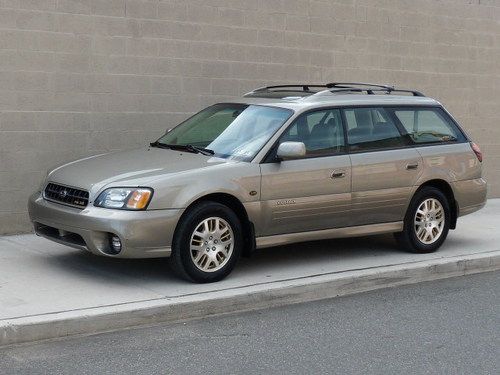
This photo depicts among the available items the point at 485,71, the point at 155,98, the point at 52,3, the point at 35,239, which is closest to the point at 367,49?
the point at 485,71

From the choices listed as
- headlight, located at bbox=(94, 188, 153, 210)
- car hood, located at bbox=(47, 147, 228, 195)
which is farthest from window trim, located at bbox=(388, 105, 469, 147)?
headlight, located at bbox=(94, 188, 153, 210)

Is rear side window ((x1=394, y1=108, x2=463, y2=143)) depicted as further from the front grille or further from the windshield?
the front grille

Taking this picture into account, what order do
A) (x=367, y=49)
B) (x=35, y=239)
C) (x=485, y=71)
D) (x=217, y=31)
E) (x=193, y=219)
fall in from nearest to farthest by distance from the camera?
(x=193, y=219)
(x=35, y=239)
(x=217, y=31)
(x=367, y=49)
(x=485, y=71)

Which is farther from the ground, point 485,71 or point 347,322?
point 485,71

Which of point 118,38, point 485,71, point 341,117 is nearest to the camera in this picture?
point 341,117

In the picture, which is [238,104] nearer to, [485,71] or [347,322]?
[347,322]

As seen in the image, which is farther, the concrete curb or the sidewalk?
the sidewalk

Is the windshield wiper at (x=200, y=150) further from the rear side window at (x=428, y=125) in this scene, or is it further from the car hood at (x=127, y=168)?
the rear side window at (x=428, y=125)

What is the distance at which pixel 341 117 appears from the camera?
28.9 feet

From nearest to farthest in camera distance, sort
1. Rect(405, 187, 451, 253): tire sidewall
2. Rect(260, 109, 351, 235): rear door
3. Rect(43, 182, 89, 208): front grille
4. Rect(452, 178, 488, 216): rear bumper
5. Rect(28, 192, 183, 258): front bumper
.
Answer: Rect(28, 192, 183, 258): front bumper → Rect(43, 182, 89, 208): front grille → Rect(260, 109, 351, 235): rear door → Rect(405, 187, 451, 253): tire sidewall → Rect(452, 178, 488, 216): rear bumper

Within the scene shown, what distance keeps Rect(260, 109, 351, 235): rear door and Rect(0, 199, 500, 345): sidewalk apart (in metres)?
0.51

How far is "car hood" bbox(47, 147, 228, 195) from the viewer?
7531mm

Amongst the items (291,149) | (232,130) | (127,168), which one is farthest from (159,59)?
(291,149)

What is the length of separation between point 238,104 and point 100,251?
2.41m
